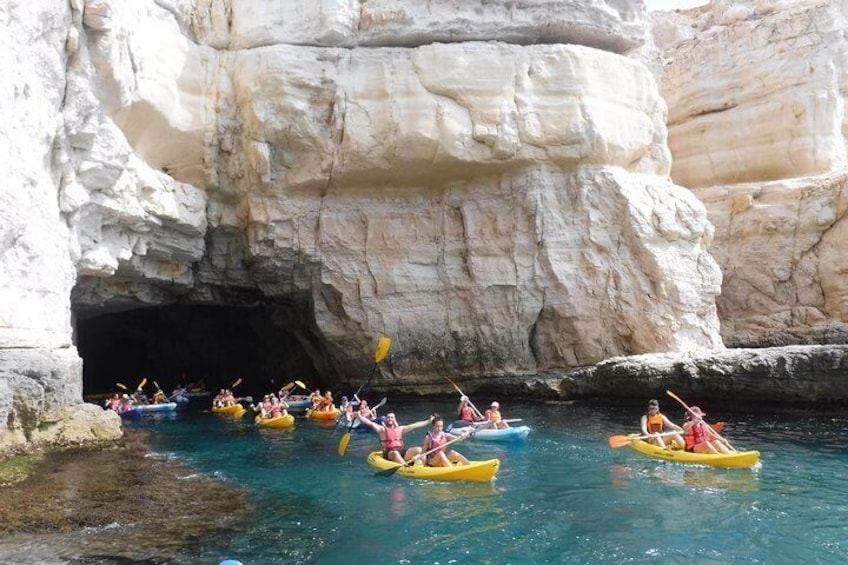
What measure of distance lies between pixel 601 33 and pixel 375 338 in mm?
10880

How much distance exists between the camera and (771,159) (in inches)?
1046

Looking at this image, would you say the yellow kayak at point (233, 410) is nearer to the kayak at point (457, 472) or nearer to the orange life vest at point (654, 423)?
the kayak at point (457, 472)

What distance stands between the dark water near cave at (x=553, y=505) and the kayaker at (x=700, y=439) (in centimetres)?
43

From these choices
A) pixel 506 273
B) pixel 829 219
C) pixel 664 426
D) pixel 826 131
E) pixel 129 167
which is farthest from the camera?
pixel 826 131

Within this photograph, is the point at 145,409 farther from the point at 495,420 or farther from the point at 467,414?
the point at 495,420

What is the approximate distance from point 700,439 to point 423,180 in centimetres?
1171

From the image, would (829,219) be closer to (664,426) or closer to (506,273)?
(506,273)

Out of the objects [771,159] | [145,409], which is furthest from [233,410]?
[771,159]

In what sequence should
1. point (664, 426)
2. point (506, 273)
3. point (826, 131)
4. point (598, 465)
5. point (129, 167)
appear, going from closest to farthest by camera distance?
point (598, 465) → point (664, 426) → point (129, 167) → point (506, 273) → point (826, 131)

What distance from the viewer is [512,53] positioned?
19.8 m

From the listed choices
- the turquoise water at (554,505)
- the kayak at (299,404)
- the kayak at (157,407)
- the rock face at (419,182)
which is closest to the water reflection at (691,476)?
the turquoise water at (554,505)

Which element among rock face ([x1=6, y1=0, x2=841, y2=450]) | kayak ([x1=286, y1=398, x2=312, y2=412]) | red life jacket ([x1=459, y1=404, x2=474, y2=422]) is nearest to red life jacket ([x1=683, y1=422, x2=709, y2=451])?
red life jacket ([x1=459, y1=404, x2=474, y2=422])

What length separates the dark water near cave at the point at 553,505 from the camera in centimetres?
770

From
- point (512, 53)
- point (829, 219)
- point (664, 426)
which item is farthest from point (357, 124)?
point (829, 219)
